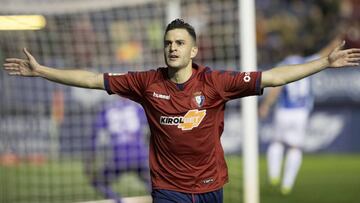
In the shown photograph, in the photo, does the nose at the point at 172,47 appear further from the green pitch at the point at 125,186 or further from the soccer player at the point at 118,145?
the green pitch at the point at 125,186

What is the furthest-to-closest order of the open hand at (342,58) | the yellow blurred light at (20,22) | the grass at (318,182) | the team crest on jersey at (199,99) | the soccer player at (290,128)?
the soccer player at (290,128)
the grass at (318,182)
the yellow blurred light at (20,22)
the team crest on jersey at (199,99)
the open hand at (342,58)

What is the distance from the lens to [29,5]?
11.1m

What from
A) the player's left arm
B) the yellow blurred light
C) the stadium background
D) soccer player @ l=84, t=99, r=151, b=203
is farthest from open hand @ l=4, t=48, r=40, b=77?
soccer player @ l=84, t=99, r=151, b=203

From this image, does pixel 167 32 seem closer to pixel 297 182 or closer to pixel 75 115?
pixel 75 115

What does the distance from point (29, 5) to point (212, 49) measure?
7.69 feet

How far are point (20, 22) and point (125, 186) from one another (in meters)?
4.77

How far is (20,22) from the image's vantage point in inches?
389

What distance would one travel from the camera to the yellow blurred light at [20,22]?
959 centimetres

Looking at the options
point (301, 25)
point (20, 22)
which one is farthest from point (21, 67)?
point (301, 25)

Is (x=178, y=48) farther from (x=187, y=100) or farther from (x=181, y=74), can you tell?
(x=187, y=100)

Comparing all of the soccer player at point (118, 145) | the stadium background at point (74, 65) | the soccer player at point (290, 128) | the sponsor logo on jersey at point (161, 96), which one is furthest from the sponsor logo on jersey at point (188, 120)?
the soccer player at point (290, 128)

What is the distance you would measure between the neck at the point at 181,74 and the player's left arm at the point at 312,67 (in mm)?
519

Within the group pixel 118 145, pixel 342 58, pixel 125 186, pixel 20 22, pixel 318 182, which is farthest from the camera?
pixel 318 182

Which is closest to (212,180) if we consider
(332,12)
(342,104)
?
(342,104)
